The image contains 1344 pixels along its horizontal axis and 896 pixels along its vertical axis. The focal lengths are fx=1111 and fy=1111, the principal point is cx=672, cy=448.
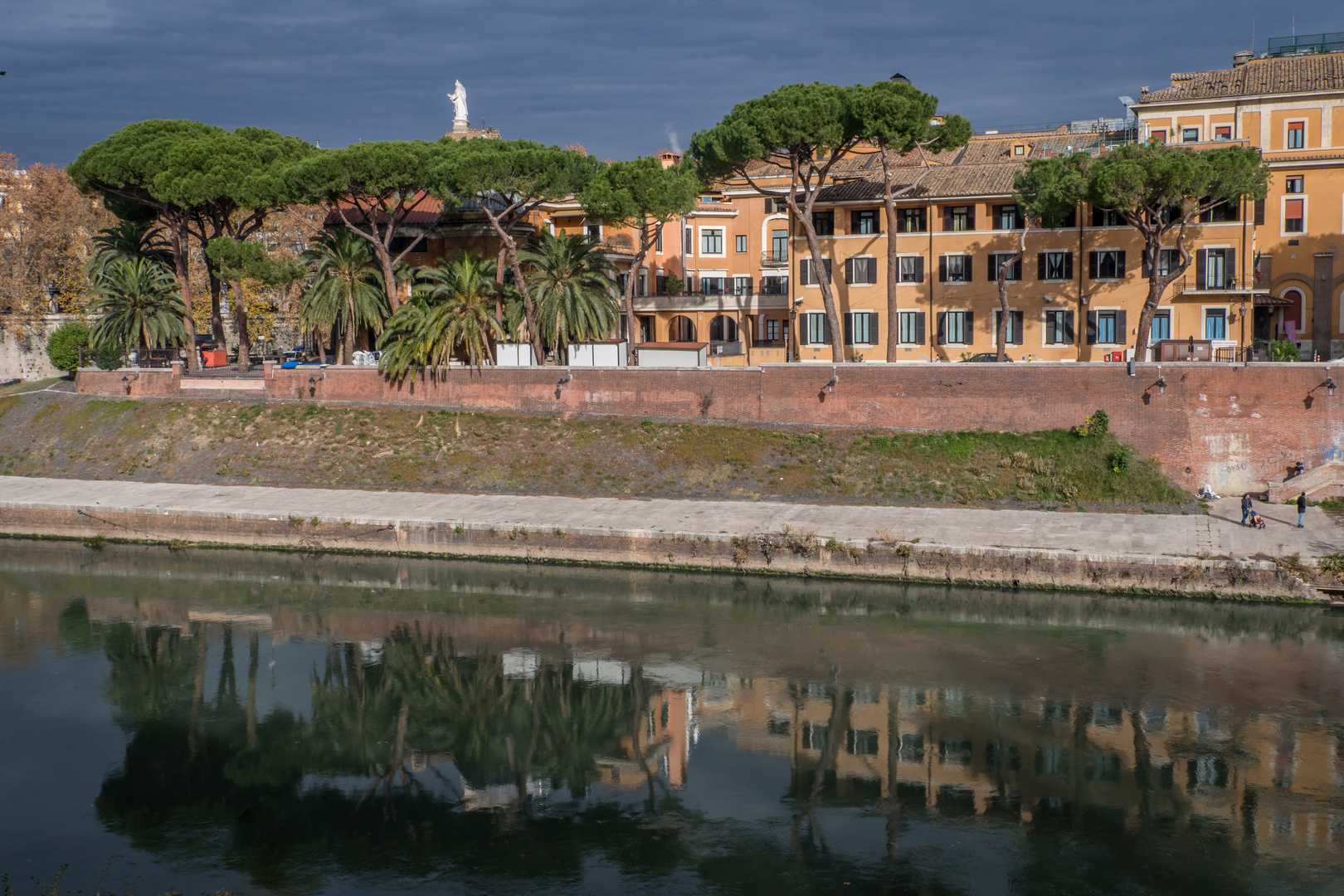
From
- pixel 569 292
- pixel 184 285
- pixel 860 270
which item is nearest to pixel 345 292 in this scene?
pixel 569 292

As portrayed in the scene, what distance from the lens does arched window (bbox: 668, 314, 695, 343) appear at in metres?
52.2

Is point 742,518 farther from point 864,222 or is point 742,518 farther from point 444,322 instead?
point 864,222

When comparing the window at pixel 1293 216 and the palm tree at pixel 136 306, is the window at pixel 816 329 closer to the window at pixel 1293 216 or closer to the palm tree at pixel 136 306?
the window at pixel 1293 216

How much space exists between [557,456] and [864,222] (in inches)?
662

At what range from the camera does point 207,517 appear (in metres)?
34.6

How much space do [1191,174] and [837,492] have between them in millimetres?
15815

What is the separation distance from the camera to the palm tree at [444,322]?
40188mm

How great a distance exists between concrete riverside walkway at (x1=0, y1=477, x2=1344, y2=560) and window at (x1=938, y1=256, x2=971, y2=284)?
14.3m

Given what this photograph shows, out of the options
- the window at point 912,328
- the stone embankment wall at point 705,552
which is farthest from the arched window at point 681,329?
the stone embankment wall at point 705,552

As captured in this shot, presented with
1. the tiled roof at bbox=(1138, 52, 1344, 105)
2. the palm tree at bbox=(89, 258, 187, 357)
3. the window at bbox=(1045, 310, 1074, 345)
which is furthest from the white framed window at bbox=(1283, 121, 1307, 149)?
the palm tree at bbox=(89, 258, 187, 357)

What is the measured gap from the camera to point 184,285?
48188mm

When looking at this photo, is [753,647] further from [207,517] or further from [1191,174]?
[1191,174]

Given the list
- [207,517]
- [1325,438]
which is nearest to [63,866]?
[207,517]

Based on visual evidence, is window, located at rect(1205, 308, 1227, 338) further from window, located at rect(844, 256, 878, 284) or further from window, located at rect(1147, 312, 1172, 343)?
window, located at rect(844, 256, 878, 284)
